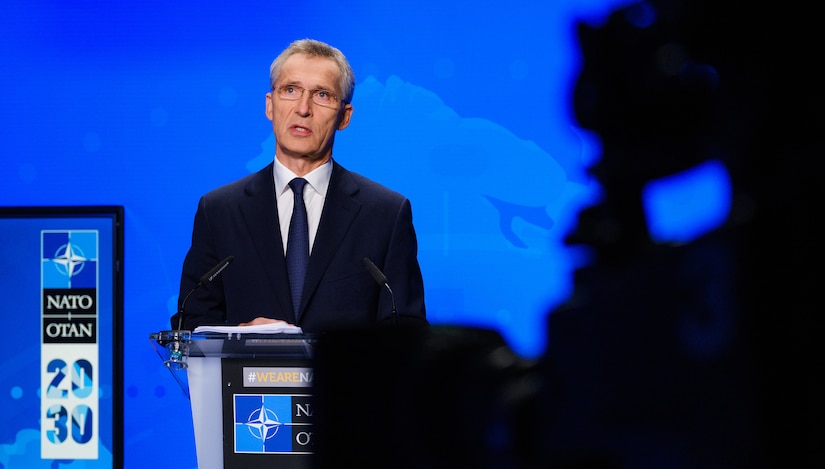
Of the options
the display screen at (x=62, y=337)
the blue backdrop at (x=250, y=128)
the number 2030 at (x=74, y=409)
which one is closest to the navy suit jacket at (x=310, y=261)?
the blue backdrop at (x=250, y=128)

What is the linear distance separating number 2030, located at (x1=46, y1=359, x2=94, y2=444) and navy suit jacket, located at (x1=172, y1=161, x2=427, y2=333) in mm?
1492

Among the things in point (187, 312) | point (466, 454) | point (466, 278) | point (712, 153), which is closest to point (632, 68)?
point (712, 153)

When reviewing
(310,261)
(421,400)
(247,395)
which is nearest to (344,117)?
(310,261)

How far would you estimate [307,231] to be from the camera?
9.49 feet

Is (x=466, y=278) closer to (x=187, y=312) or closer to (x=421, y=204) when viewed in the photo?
(x=421, y=204)

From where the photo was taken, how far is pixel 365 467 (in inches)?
14.4

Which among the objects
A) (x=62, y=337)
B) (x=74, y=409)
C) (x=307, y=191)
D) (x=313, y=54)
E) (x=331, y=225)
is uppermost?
(x=313, y=54)

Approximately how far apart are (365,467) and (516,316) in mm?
3623

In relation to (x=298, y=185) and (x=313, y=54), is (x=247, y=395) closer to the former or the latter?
(x=298, y=185)

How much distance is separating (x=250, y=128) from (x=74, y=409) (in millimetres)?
A: 1375

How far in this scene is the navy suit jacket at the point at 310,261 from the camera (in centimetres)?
273

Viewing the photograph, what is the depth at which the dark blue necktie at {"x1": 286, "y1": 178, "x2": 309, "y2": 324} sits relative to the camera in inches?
110

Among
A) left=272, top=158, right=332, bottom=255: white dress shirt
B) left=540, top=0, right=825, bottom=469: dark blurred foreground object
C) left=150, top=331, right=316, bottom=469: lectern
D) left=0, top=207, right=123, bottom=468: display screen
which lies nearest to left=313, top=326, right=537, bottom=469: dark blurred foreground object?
left=540, top=0, right=825, bottom=469: dark blurred foreground object

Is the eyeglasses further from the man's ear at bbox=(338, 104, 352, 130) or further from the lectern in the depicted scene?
the lectern
